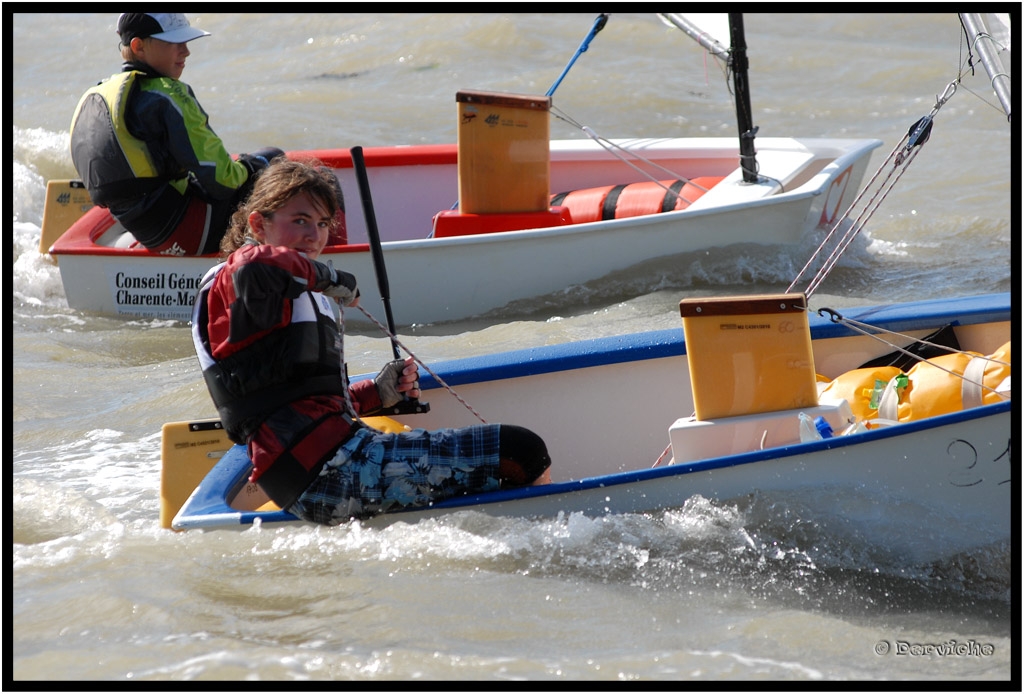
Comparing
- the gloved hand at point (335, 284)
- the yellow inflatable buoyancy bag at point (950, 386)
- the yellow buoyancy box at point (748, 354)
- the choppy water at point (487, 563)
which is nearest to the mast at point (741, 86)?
the choppy water at point (487, 563)

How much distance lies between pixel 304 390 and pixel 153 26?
2.67 metres

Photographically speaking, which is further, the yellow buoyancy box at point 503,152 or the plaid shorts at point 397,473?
the yellow buoyancy box at point 503,152

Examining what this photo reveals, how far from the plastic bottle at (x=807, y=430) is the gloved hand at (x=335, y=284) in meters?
1.11

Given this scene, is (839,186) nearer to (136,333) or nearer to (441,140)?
(136,333)

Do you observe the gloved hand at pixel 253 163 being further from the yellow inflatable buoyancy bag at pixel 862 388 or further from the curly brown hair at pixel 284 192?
the yellow inflatable buoyancy bag at pixel 862 388

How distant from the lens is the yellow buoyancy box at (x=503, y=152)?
16.5 feet

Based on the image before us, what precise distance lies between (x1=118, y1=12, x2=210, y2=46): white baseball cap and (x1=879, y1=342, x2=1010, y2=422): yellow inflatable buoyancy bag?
313 cm

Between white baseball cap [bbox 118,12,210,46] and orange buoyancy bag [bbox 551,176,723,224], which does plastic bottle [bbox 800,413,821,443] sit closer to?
orange buoyancy bag [bbox 551,176,723,224]

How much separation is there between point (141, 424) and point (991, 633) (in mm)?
3003

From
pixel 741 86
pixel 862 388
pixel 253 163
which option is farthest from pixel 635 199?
pixel 862 388

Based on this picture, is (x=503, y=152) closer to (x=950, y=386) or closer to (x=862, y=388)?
(x=862, y=388)

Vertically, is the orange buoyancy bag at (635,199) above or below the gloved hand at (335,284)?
above

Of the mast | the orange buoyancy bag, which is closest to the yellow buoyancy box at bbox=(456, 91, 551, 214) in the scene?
the orange buoyancy bag

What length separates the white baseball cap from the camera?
452cm
